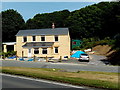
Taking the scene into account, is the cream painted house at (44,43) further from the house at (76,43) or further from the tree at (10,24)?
the house at (76,43)

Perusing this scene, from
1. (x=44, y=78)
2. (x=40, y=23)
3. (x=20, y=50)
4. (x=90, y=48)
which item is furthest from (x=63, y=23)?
(x=44, y=78)

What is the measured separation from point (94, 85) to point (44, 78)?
479 centimetres

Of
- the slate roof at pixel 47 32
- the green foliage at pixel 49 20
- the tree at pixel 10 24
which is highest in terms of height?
the green foliage at pixel 49 20

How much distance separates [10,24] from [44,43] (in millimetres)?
28364

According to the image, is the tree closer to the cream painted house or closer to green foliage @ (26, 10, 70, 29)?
green foliage @ (26, 10, 70, 29)

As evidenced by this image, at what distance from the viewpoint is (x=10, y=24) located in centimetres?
6956

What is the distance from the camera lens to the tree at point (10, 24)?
69.2 meters

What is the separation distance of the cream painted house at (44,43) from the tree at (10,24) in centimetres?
2233

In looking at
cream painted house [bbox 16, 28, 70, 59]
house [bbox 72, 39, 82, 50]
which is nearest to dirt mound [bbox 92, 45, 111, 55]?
house [bbox 72, 39, 82, 50]

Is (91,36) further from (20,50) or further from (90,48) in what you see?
(20,50)

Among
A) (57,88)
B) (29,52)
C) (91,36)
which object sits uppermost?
(91,36)

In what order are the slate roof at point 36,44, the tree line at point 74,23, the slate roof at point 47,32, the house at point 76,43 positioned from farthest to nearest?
the house at point 76,43
the tree line at point 74,23
the slate roof at point 47,32
the slate roof at point 36,44

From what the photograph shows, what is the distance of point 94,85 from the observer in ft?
41.1

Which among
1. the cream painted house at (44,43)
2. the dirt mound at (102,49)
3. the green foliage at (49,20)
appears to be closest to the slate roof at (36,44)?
the cream painted house at (44,43)
